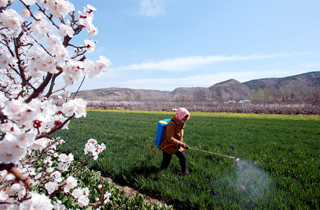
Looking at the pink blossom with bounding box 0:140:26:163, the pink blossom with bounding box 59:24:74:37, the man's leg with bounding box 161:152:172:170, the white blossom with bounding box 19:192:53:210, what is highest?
the pink blossom with bounding box 59:24:74:37

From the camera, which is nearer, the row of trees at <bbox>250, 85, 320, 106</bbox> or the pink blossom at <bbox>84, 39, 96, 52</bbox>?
the pink blossom at <bbox>84, 39, 96, 52</bbox>

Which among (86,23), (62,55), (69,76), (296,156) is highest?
(86,23)

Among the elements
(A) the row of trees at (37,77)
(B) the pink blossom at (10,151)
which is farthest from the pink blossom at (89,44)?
(B) the pink blossom at (10,151)

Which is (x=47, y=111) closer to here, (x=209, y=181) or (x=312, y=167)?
(x=209, y=181)

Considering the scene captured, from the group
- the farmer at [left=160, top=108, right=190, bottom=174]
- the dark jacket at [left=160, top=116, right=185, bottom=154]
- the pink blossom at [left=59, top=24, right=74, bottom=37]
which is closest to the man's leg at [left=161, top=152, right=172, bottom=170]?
the farmer at [left=160, top=108, right=190, bottom=174]

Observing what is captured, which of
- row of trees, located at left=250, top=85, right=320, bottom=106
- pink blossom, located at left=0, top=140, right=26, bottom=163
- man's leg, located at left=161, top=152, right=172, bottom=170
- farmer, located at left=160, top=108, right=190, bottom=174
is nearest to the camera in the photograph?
pink blossom, located at left=0, top=140, right=26, bottom=163

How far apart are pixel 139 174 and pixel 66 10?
3.84 m

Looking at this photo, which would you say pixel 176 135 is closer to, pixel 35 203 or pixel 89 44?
pixel 89 44

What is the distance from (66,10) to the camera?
1485 mm

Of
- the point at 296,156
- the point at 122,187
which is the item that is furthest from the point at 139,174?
the point at 296,156

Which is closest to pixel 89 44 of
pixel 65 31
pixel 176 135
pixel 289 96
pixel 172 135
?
pixel 65 31

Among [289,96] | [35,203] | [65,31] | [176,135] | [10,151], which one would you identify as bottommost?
[289,96]

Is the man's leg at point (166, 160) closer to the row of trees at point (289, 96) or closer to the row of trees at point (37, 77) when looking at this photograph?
the row of trees at point (37, 77)

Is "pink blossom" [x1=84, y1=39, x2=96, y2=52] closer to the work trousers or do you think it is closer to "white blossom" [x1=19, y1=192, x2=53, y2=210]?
"white blossom" [x1=19, y1=192, x2=53, y2=210]
